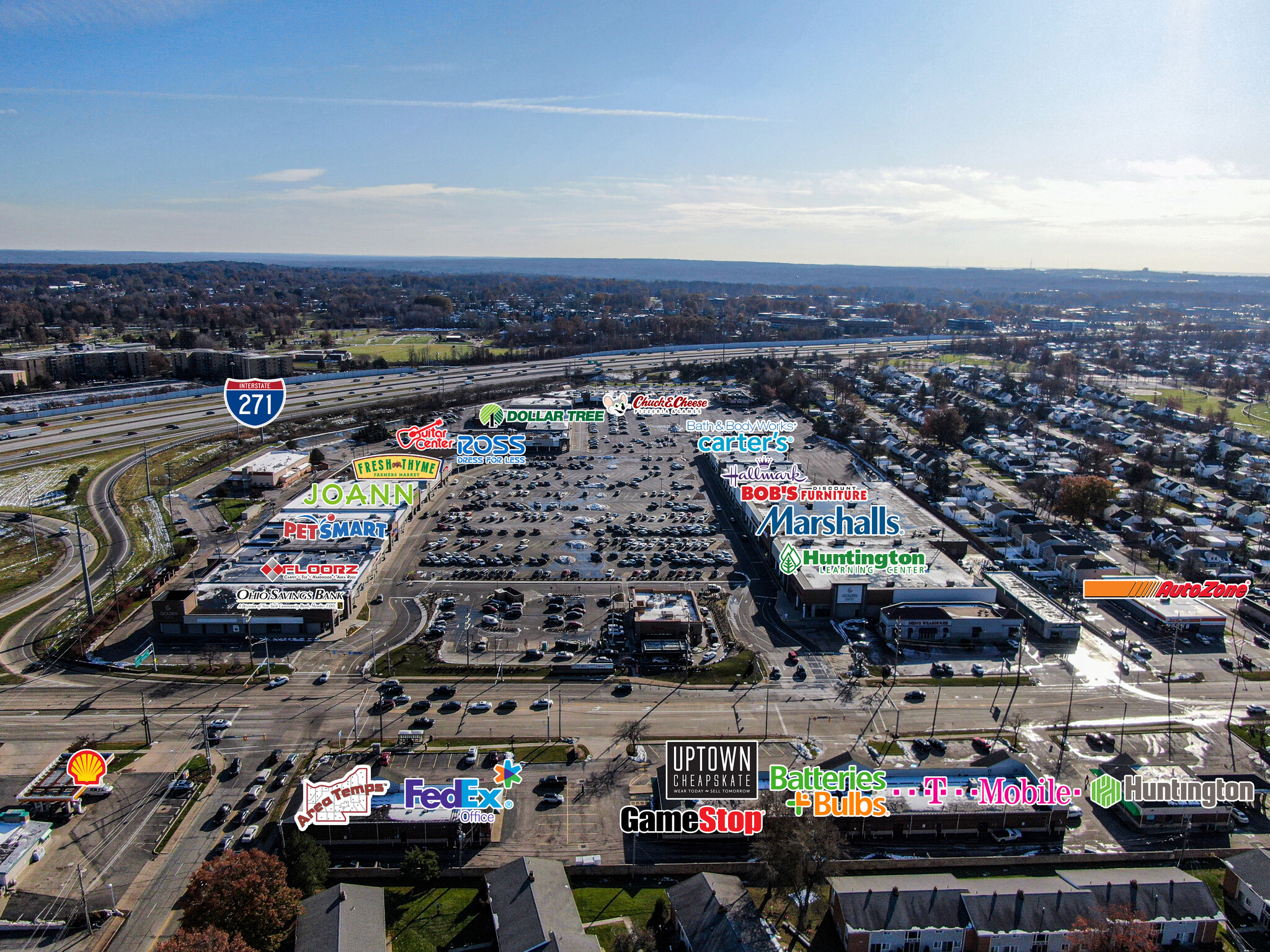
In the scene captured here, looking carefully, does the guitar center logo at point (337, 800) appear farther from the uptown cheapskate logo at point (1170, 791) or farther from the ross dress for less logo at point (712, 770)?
the uptown cheapskate logo at point (1170, 791)

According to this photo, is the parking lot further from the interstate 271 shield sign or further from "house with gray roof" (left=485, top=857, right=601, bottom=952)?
"house with gray roof" (left=485, top=857, right=601, bottom=952)

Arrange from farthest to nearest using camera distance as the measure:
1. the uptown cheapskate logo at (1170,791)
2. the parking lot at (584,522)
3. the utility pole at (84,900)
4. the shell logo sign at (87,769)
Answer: the parking lot at (584,522)
the shell logo sign at (87,769)
the uptown cheapskate logo at (1170,791)
the utility pole at (84,900)

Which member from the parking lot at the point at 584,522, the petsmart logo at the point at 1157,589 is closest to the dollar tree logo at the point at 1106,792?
the petsmart logo at the point at 1157,589

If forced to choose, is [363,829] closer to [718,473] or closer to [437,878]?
[437,878]

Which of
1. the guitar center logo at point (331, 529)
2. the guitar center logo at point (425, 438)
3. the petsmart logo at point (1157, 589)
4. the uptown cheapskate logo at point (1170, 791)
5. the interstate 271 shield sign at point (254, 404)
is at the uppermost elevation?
the interstate 271 shield sign at point (254, 404)

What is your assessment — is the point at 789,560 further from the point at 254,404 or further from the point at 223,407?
the point at 223,407

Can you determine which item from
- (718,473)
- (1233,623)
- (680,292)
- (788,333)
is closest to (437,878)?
(1233,623)

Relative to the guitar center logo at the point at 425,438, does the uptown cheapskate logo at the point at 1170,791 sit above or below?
below

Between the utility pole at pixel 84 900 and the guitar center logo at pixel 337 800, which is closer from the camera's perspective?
the utility pole at pixel 84 900
